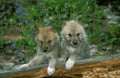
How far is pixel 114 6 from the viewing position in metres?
10.5

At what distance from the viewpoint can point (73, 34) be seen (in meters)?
6.75

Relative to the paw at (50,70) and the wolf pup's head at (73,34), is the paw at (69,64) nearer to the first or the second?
the paw at (50,70)

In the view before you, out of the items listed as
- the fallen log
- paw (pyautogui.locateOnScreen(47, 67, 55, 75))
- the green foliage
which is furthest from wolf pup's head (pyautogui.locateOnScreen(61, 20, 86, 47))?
the green foliage

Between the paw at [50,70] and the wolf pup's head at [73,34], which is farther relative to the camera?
the wolf pup's head at [73,34]

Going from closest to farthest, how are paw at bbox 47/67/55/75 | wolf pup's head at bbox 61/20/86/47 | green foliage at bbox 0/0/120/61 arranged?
paw at bbox 47/67/55/75 → wolf pup's head at bbox 61/20/86/47 → green foliage at bbox 0/0/120/61

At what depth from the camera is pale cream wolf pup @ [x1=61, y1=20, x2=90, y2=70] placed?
6746mm

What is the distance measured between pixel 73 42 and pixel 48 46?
1.19 feet

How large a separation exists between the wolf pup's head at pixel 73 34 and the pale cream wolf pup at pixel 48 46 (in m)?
0.16

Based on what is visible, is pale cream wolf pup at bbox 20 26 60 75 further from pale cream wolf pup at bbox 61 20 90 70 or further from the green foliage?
the green foliage

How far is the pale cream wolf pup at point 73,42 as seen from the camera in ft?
22.1

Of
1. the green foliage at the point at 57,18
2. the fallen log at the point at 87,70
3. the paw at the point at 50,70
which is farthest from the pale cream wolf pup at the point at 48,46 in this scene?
the green foliage at the point at 57,18

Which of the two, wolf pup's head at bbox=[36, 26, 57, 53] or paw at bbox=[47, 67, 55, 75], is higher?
wolf pup's head at bbox=[36, 26, 57, 53]

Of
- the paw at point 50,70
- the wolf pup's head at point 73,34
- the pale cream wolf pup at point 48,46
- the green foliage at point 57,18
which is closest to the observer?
the paw at point 50,70

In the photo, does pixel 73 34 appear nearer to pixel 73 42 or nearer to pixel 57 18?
pixel 73 42
